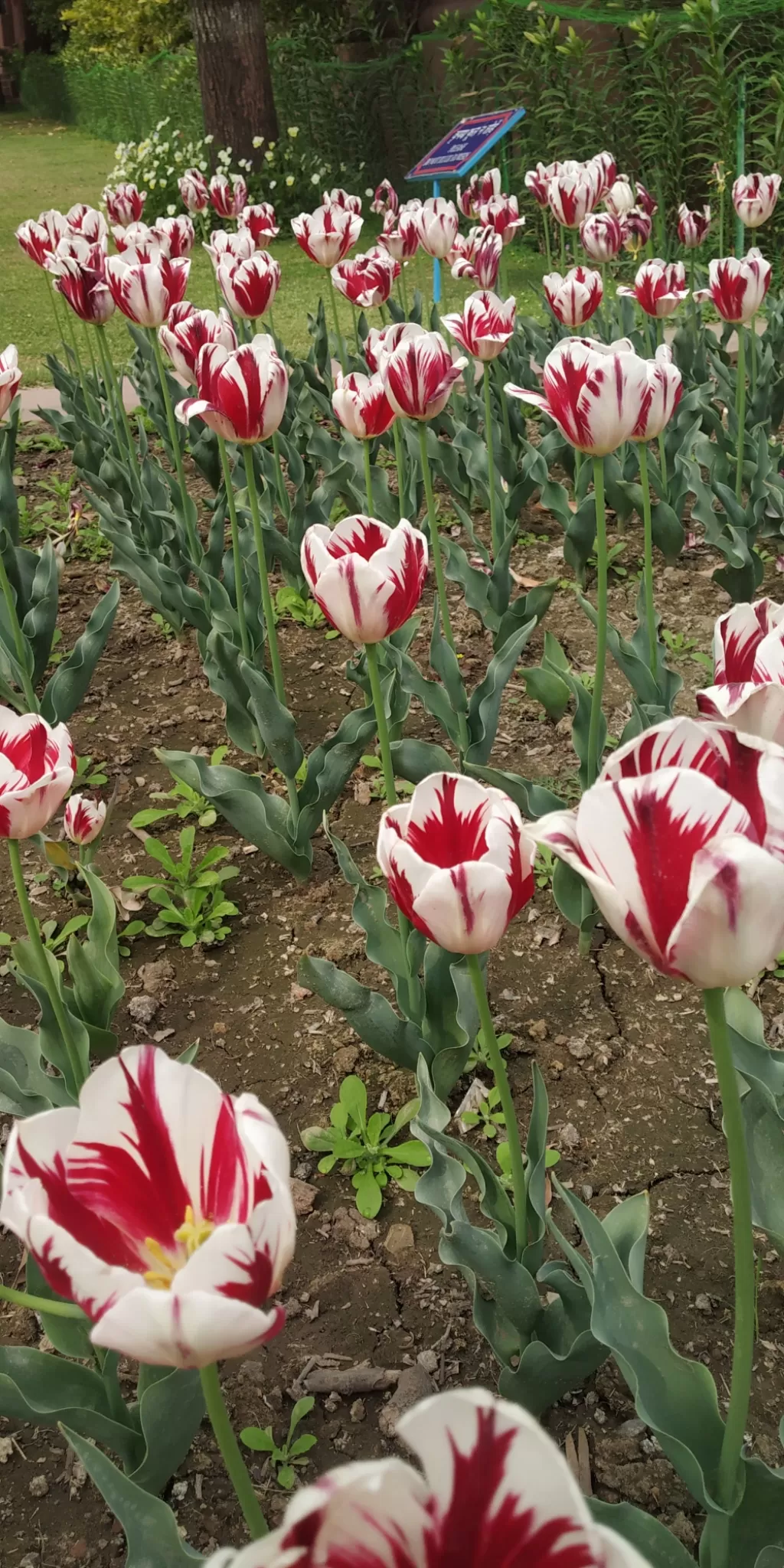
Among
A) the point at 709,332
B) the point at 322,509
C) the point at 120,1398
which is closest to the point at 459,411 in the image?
the point at 322,509

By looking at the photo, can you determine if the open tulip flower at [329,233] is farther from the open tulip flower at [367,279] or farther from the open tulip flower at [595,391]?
the open tulip flower at [595,391]

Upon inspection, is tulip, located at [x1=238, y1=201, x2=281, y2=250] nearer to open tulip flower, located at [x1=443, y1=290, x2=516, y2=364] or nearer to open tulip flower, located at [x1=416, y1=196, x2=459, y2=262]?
open tulip flower, located at [x1=416, y1=196, x2=459, y2=262]

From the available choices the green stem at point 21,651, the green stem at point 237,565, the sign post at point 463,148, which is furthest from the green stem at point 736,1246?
the sign post at point 463,148

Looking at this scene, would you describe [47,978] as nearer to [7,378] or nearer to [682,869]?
[682,869]

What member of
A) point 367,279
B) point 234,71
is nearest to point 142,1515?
point 367,279

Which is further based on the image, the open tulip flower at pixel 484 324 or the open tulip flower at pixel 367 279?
the open tulip flower at pixel 367 279

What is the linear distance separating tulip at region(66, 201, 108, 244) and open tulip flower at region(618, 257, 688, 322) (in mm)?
1453

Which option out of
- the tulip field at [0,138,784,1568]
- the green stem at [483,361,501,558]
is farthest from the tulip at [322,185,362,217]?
the green stem at [483,361,501,558]

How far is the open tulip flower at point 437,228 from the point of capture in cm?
350

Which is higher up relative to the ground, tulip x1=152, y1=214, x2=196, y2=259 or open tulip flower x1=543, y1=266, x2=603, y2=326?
tulip x1=152, y1=214, x2=196, y2=259

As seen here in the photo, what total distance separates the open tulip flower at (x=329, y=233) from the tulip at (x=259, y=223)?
0.73 feet

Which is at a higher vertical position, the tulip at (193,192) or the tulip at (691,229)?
the tulip at (193,192)

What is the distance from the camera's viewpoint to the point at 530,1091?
6.05ft

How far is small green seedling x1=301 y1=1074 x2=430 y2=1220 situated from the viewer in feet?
5.52
